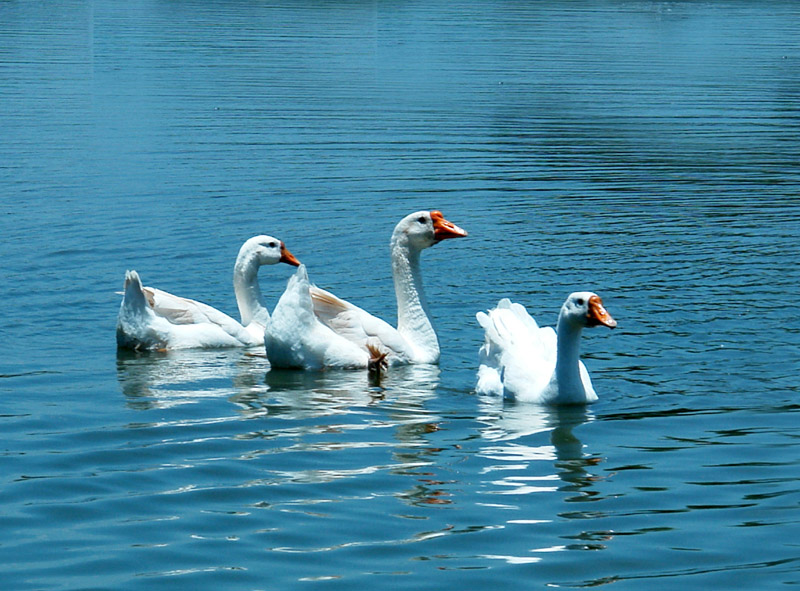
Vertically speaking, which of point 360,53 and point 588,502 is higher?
point 360,53

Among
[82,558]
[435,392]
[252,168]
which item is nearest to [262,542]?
[82,558]

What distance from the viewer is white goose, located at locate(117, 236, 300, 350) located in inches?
545

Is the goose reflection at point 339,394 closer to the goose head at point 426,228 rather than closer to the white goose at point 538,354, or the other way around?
the white goose at point 538,354

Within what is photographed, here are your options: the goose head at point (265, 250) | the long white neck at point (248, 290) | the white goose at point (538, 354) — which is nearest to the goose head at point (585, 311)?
the white goose at point (538, 354)

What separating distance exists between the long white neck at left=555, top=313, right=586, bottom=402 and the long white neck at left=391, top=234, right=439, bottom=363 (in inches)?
91.4

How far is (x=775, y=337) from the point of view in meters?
14.0

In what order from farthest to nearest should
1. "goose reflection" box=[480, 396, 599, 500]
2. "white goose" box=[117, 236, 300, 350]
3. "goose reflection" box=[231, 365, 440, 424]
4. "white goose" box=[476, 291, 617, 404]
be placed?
"white goose" box=[117, 236, 300, 350] < "goose reflection" box=[231, 365, 440, 424] < "white goose" box=[476, 291, 617, 404] < "goose reflection" box=[480, 396, 599, 500]

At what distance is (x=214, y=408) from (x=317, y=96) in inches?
1004

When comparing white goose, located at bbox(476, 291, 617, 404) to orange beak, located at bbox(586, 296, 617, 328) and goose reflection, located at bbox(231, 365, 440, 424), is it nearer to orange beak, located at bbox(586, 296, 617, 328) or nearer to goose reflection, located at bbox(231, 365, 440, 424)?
orange beak, located at bbox(586, 296, 617, 328)

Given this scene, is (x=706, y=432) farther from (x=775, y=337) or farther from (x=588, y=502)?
(x=775, y=337)

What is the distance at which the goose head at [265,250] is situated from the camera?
14.9 m

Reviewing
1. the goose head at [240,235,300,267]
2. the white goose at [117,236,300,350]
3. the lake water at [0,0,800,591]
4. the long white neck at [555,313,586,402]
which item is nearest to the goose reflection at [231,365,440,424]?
the lake water at [0,0,800,591]

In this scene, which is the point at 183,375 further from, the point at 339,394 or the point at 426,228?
the point at 426,228

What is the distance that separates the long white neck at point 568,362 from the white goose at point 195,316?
4.08m
